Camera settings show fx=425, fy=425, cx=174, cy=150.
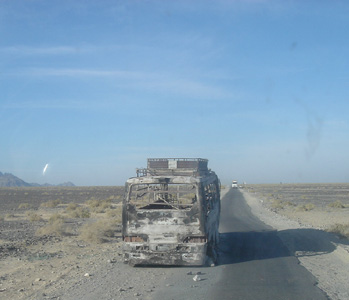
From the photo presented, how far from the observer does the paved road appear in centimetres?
903

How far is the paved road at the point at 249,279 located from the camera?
29.6 feet

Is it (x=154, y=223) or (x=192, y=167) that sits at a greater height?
(x=192, y=167)

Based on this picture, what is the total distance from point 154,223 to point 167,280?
1.86m

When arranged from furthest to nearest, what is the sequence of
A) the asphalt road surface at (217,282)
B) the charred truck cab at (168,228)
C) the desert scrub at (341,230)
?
the desert scrub at (341,230) → the charred truck cab at (168,228) → the asphalt road surface at (217,282)

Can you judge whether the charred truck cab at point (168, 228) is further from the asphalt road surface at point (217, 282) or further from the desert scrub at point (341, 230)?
the desert scrub at point (341, 230)

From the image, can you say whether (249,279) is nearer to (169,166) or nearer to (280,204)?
(169,166)

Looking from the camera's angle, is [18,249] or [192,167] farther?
[18,249]

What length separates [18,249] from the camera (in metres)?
17.1

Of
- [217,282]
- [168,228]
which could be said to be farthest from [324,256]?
[168,228]

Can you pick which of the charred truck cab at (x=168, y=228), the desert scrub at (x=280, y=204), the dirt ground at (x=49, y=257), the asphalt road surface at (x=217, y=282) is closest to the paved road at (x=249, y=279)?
the asphalt road surface at (x=217, y=282)

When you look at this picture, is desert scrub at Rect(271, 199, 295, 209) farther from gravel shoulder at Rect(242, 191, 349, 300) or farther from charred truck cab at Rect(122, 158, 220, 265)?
charred truck cab at Rect(122, 158, 220, 265)

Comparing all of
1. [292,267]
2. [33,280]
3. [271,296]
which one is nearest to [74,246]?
[33,280]

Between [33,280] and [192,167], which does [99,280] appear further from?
[192,167]

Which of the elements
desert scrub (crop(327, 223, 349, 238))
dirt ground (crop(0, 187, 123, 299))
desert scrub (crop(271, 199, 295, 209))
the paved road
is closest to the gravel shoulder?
the paved road
